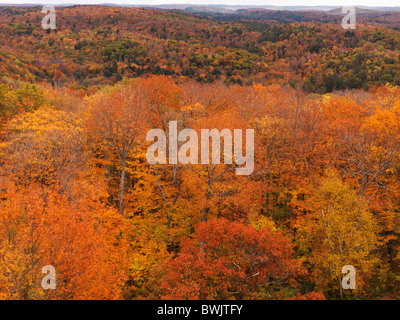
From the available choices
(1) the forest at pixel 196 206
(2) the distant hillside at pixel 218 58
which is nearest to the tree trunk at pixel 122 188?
(1) the forest at pixel 196 206

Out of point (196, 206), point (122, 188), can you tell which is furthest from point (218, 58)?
point (196, 206)

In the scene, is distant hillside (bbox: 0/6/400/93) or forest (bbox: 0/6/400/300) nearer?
forest (bbox: 0/6/400/300)

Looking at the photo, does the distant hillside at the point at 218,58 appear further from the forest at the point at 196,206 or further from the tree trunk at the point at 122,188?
the tree trunk at the point at 122,188

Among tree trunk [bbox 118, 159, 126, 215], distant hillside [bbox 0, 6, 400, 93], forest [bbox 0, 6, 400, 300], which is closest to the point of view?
forest [bbox 0, 6, 400, 300]

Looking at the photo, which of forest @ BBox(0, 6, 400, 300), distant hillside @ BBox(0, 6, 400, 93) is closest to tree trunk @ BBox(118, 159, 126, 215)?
forest @ BBox(0, 6, 400, 300)

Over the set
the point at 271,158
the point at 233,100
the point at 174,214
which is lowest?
the point at 174,214

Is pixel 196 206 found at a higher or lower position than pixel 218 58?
lower

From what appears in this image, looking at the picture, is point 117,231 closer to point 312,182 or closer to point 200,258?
point 200,258

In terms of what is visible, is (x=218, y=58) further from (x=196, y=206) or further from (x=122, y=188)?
(x=196, y=206)

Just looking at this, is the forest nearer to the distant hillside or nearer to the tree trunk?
the tree trunk

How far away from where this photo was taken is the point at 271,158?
3375 cm

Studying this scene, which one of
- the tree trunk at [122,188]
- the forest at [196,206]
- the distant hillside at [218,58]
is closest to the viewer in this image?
the forest at [196,206]
